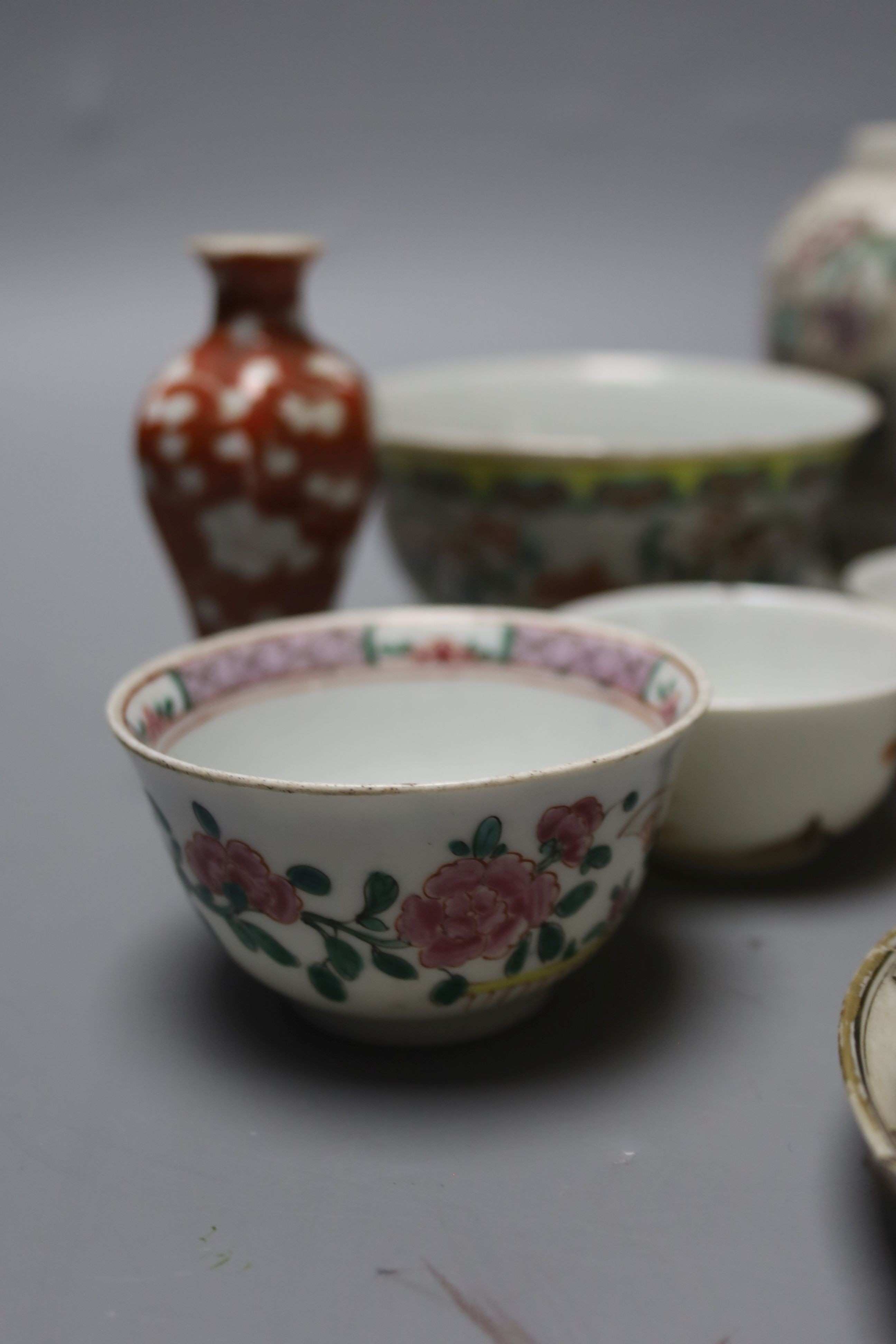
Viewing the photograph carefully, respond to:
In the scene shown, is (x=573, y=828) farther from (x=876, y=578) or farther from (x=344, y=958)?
(x=876, y=578)

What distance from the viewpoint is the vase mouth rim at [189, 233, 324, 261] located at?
3.21ft

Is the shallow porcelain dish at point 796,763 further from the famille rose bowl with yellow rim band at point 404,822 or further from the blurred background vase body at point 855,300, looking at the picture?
the blurred background vase body at point 855,300

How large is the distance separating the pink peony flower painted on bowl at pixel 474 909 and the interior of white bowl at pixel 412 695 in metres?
0.15

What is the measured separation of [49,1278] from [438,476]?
665 millimetres

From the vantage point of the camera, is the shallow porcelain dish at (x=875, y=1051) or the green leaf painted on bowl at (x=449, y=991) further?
the green leaf painted on bowl at (x=449, y=991)

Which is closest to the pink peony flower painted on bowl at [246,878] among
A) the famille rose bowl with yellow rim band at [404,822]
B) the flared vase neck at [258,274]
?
the famille rose bowl with yellow rim band at [404,822]

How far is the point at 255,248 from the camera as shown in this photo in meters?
0.98

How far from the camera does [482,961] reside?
63 centimetres

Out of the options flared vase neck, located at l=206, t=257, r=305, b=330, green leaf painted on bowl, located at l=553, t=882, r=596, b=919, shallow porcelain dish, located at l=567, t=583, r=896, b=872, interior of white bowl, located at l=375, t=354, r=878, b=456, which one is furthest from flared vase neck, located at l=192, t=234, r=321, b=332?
green leaf painted on bowl, located at l=553, t=882, r=596, b=919

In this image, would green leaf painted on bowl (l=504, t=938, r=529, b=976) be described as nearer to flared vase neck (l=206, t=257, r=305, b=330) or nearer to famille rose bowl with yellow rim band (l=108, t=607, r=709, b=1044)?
famille rose bowl with yellow rim band (l=108, t=607, r=709, b=1044)

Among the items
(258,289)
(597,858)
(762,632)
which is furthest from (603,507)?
(597,858)

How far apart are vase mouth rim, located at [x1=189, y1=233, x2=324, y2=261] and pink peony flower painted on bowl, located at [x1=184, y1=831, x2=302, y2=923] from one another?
48 cm

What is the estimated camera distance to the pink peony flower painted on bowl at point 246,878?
0.62m

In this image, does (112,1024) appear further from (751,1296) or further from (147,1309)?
(751,1296)
